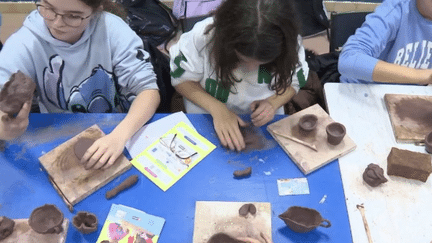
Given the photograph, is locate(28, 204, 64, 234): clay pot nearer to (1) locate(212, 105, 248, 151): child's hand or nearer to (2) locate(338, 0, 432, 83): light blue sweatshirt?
(1) locate(212, 105, 248, 151): child's hand

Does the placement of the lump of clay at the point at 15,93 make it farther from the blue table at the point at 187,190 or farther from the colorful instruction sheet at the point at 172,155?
the colorful instruction sheet at the point at 172,155

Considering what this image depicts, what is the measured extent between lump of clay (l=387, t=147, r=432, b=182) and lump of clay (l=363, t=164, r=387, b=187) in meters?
0.07

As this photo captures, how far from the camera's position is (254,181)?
143 centimetres

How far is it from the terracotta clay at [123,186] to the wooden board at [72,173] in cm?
5

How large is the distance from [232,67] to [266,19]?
0.99 ft

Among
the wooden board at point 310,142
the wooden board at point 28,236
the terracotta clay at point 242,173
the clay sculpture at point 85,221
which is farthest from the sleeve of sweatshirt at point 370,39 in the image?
the wooden board at point 28,236

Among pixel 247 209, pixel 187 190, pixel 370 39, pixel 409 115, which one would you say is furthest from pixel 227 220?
pixel 370 39

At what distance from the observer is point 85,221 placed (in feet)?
4.20

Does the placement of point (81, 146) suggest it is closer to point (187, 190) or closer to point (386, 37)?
point (187, 190)

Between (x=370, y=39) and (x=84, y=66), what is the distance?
1.37 m

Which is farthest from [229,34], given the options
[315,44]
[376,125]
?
[315,44]

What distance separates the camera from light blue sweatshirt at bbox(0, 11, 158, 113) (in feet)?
4.89

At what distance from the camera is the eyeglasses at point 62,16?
137 centimetres

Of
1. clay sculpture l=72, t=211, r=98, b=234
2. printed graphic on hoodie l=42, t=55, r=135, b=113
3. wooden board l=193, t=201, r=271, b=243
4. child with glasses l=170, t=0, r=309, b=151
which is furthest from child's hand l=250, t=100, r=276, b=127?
clay sculpture l=72, t=211, r=98, b=234
